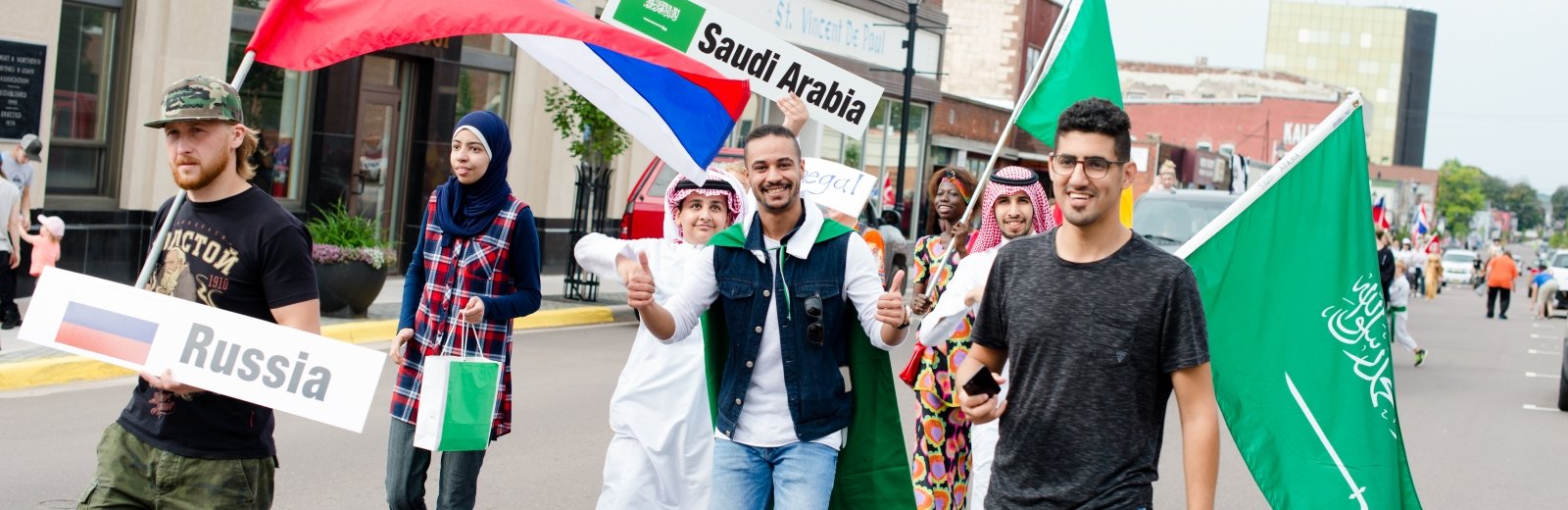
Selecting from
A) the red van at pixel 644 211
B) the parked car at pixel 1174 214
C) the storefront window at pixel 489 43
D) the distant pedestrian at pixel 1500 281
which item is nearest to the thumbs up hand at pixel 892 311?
the parked car at pixel 1174 214

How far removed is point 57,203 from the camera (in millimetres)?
14102

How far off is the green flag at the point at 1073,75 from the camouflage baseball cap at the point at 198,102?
4059 mm

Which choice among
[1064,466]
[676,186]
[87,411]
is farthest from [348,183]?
[1064,466]

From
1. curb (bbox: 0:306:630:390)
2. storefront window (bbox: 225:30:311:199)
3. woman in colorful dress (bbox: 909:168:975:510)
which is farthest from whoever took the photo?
storefront window (bbox: 225:30:311:199)

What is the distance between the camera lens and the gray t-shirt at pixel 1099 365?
11.2ft

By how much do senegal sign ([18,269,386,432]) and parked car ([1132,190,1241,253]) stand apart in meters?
11.4

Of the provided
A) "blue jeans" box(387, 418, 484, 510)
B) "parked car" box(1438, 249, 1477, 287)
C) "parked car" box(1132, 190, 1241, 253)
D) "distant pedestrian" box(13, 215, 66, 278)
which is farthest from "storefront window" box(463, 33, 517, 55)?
"parked car" box(1438, 249, 1477, 287)

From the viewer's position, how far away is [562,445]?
29.2 ft

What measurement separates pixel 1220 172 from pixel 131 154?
5337 cm

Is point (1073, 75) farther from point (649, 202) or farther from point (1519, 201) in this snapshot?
point (1519, 201)

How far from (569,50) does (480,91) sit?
1463cm

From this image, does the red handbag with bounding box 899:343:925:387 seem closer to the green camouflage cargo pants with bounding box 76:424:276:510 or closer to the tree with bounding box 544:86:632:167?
the green camouflage cargo pants with bounding box 76:424:276:510

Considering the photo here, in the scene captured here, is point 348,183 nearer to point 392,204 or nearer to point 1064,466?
point 392,204

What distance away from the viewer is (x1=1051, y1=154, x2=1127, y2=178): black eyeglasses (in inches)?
140
